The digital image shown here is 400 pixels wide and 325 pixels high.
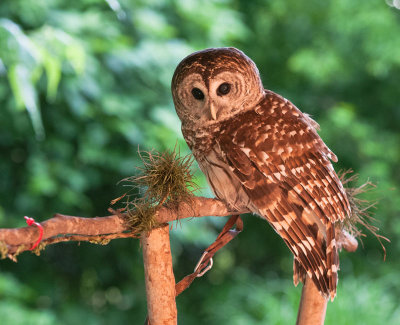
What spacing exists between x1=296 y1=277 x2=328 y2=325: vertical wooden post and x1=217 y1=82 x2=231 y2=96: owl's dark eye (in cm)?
34

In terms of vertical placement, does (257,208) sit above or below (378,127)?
below

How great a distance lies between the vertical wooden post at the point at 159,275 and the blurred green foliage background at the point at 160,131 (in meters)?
0.72

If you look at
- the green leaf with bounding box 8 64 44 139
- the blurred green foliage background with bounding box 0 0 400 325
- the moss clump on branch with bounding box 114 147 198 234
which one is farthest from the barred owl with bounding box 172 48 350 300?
the blurred green foliage background with bounding box 0 0 400 325

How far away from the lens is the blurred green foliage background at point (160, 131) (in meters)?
1.84

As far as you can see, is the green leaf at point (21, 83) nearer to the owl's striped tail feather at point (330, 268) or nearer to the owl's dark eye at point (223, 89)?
the owl's dark eye at point (223, 89)

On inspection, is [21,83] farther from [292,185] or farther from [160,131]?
[160,131]

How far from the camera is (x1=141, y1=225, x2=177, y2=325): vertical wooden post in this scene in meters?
0.68

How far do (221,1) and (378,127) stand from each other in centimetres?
107

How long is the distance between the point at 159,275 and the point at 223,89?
1.05 feet

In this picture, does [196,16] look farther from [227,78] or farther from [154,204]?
[154,204]

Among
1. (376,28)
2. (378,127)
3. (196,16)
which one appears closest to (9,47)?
(196,16)

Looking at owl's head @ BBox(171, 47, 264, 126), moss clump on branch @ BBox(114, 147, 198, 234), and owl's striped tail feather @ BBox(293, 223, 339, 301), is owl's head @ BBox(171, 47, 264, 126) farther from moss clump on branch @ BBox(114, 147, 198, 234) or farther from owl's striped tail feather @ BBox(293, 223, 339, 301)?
owl's striped tail feather @ BBox(293, 223, 339, 301)

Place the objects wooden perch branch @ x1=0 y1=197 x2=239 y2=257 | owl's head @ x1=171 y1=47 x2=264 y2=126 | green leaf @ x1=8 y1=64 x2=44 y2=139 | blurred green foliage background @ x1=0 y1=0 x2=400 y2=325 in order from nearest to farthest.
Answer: wooden perch branch @ x1=0 y1=197 x2=239 y2=257 < owl's head @ x1=171 y1=47 x2=264 y2=126 < green leaf @ x1=8 y1=64 x2=44 y2=139 < blurred green foliage background @ x1=0 y1=0 x2=400 y2=325

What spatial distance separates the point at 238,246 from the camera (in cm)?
291
